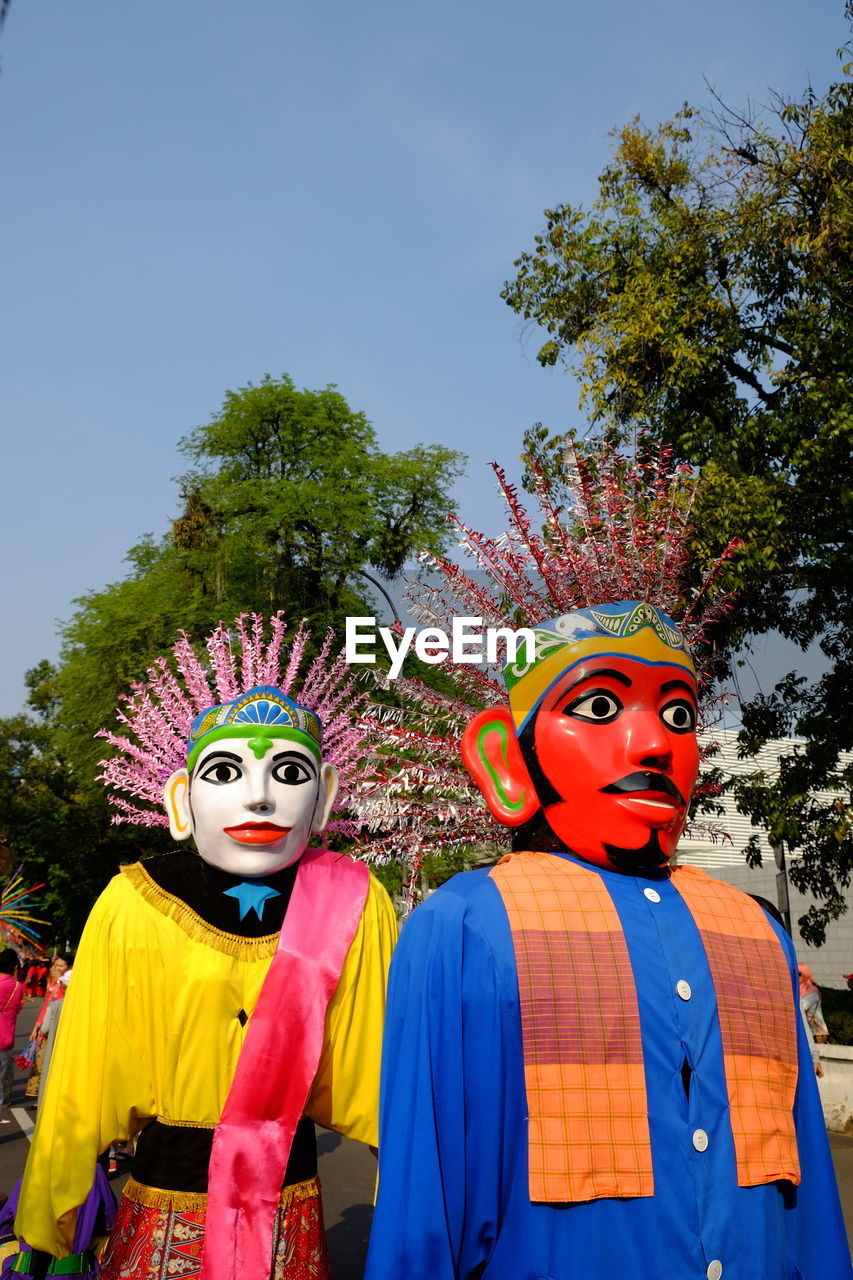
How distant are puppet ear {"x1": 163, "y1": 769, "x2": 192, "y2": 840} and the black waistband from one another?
0.94 m

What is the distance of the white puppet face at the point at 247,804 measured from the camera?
3955 mm

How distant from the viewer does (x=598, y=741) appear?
253 cm

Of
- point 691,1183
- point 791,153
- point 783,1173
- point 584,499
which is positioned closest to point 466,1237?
point 691,1183

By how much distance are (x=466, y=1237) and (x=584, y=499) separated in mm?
2164

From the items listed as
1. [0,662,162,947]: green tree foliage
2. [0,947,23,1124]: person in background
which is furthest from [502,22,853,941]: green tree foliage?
[0,662,162,947]: green tree foliage

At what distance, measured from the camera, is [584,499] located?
3.67 metres

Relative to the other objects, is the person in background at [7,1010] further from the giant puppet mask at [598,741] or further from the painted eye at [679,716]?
the painted eye at [679,716]

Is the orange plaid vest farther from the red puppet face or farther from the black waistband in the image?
the black waistband

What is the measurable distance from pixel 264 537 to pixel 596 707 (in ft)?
60.5

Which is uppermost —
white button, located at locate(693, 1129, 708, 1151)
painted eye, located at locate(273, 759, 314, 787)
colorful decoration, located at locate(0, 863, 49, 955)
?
colorful decoration, located at locate(0, 863, 49, 955)

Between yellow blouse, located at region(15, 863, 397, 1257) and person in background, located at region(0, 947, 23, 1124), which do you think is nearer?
yellow blouse, located at region(15, 863, 397, 1257)

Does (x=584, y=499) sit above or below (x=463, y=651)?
above

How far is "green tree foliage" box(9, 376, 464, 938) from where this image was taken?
67.7 feet

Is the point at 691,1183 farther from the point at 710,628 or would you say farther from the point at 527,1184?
the point at 710,628
